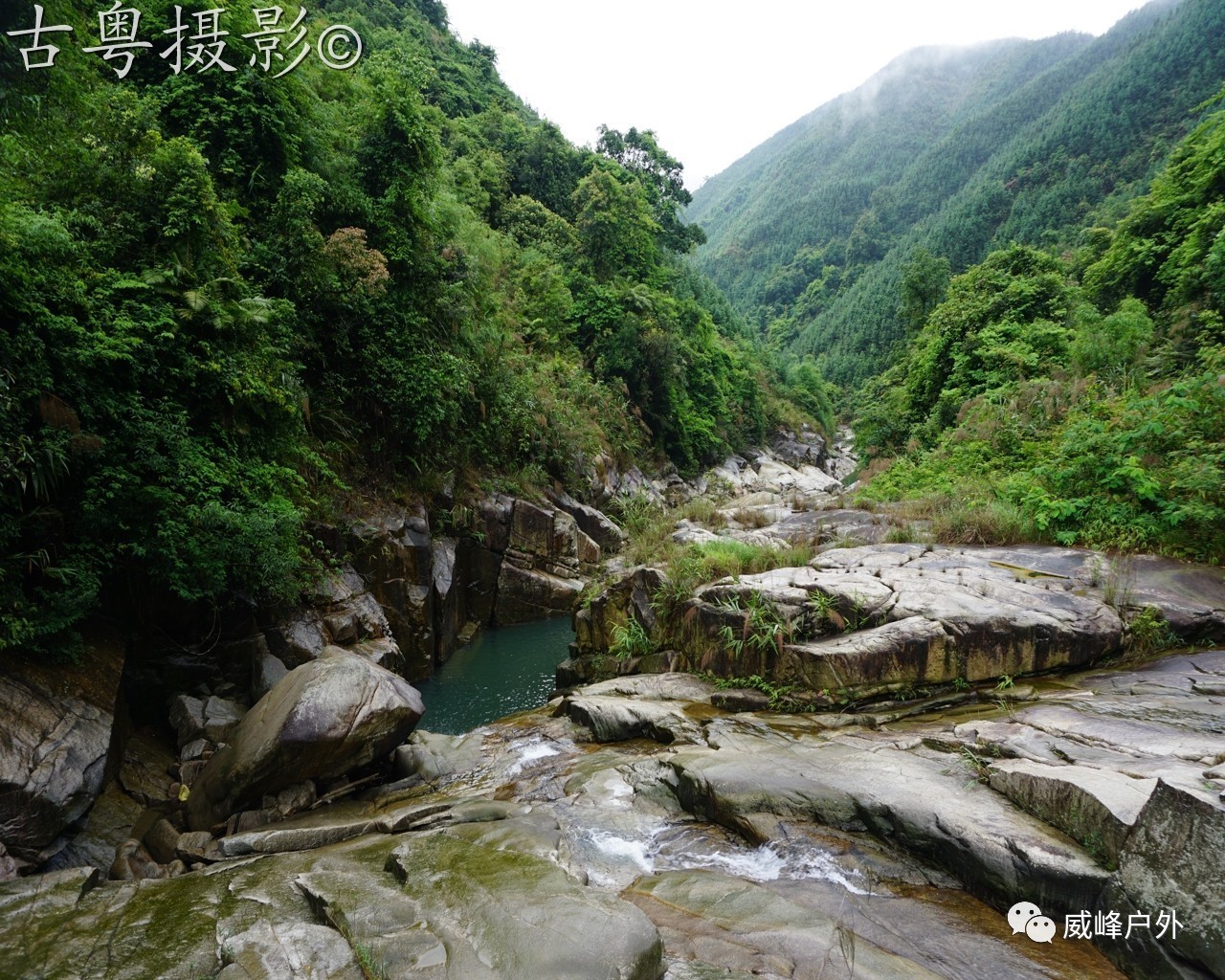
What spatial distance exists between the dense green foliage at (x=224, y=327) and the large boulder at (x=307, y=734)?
2.28 meters

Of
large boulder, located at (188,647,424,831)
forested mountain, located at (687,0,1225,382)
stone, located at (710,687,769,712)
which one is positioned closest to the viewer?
large boulder, located at (188,647,424,831)

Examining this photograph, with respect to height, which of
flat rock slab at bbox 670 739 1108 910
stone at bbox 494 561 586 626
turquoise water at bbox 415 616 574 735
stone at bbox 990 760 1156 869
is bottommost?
turquoise water at bbox 415 616 574 735

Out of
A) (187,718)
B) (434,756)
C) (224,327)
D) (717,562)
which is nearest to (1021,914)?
(717,562)

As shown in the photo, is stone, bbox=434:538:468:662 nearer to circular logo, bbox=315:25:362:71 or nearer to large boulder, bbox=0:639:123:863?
large boulder, bbox=0:639:123:863

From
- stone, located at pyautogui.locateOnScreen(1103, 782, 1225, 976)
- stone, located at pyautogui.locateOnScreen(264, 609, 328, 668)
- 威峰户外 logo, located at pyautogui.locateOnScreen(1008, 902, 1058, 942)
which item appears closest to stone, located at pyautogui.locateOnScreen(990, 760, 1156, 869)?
stone, located at pyautogui.locateOnScreen(1103, 782, 1225, 976)

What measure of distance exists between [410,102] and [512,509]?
10934 mm

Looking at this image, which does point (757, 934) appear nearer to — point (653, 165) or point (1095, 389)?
point (1095, 389)

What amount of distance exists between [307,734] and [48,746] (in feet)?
8.22

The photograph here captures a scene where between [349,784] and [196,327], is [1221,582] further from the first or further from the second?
[196,327]

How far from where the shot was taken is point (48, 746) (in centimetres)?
617

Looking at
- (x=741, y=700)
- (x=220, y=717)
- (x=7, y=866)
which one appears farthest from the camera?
(x=220, y=717)

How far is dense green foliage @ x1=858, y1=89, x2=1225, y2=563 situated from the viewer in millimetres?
8570

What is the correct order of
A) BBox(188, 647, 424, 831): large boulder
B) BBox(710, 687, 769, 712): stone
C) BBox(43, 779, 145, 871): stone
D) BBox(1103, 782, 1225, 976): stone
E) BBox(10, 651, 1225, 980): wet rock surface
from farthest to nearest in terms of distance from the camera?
BBox(710, 687, 769, 712): stone
BBox(188, 647, 424, 831): large boulder
BBox(43, 779, 145, 871): stone
BBox(10, 651, 1225, 980): wet rock surface
BBox(1103, 782, 1225, 976): stone

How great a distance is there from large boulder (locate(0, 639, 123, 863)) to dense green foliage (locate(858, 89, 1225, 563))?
13394 millimetres
